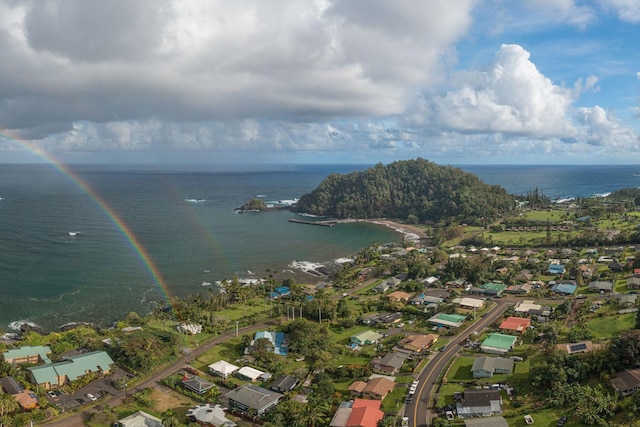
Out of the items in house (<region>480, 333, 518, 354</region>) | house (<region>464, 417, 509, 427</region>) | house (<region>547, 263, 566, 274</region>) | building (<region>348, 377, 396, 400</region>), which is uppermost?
house (<region>547, 263, 566, 274</region>)

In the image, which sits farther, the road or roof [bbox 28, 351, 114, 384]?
roof [bbox 28, 351, 114, 384]

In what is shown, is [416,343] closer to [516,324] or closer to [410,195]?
[516,324]

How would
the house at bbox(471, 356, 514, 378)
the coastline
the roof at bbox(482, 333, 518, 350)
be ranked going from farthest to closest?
1. the coastline
2. the roof at bbox(482, 333, 518, 350)
3. the house at bbox(471, 356, 514, 378)

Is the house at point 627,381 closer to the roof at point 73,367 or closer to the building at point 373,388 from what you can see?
the building at point 373,388

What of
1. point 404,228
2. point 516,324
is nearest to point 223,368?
point 516,324

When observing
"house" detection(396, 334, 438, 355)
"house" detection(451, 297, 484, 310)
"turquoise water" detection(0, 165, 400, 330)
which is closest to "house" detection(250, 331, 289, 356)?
"house" detection(396, 334, 438, 355)

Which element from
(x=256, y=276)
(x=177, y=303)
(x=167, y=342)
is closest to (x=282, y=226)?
(x=256, y=276)

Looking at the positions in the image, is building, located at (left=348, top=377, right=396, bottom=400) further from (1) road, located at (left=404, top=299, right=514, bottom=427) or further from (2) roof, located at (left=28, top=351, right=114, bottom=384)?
(2) roof, located at (left=28, top=351, right=114, bottom=384)
